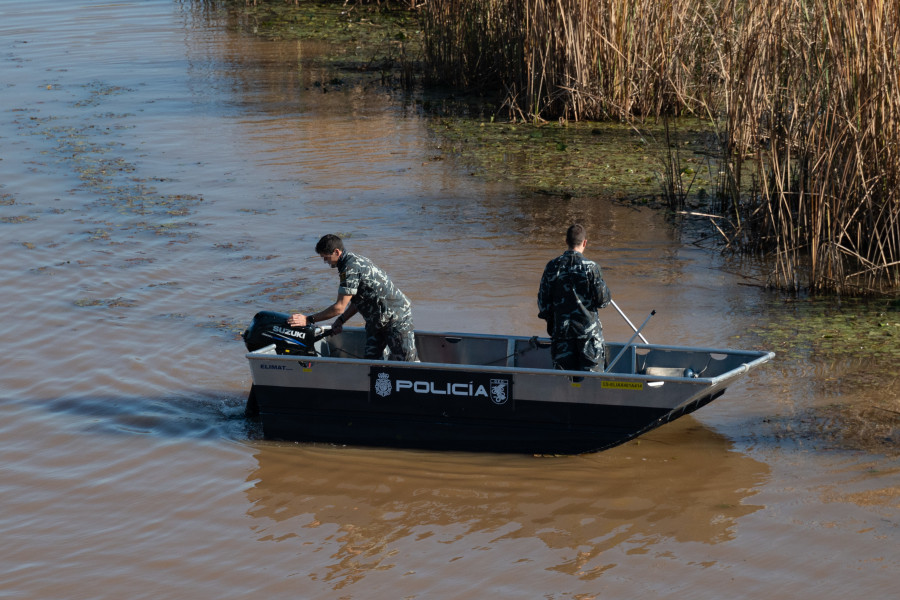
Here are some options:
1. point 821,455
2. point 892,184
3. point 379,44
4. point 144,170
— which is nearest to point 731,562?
→ point 821,455

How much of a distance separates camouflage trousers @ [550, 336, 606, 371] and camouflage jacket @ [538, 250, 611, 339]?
5cm

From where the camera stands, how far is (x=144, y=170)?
14531mm

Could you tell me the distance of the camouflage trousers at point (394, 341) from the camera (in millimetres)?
7414

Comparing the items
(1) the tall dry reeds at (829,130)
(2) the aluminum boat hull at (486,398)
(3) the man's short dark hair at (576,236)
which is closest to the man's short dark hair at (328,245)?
(2) the aluminum boat hull at (486,398)

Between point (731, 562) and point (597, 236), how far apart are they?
6.26 m

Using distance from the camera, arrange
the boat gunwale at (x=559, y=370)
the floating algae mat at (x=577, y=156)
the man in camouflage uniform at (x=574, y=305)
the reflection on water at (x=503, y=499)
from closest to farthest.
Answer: the reflection on water at (x=503, y=499) < the boat gunwale at (x=559, y=370) < the man in camouflage uniform at (x=574, y=305) < the floating algae mat at (x=577, y=156)

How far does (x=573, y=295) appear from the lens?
6.98 m

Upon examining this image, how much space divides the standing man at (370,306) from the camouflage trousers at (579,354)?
1.04 metres

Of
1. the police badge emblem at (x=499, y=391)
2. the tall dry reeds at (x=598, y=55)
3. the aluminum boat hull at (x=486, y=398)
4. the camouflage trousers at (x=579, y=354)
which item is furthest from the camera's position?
the tall dry reeds at (x=598, y=55)

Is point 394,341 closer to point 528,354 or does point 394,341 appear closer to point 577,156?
point 528,354

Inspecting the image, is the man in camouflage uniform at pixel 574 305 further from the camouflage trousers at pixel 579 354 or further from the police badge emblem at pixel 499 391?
the police badge emblem at pixel 499 391

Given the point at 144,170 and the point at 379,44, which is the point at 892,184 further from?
the point at 379,44

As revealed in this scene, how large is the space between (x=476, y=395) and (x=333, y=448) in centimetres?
115

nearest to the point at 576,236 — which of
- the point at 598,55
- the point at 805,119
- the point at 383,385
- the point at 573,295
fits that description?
the point at 573,295
